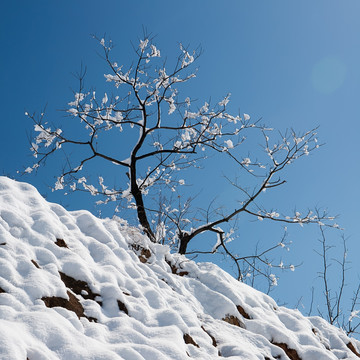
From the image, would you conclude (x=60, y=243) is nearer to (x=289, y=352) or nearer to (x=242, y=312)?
(x=242, y=312)

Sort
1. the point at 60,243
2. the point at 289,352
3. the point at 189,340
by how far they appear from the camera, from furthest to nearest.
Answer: the point at 289,352, the point at 60,243, the point at 189,340

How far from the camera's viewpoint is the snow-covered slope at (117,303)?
8.53 ft

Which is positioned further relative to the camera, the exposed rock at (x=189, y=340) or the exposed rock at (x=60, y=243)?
the exposed rock at (x=60, y=243)

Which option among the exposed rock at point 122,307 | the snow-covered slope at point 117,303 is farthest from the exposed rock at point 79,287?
the exposed rock at point 122,307

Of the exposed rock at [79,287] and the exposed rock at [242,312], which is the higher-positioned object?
the exposed rock at [242,312]

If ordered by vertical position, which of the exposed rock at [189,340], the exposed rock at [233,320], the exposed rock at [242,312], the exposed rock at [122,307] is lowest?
the exposed rock at [189,340]

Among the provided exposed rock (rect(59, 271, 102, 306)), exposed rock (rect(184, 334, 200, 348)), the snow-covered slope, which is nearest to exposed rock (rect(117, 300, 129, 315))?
the snow-covered slope

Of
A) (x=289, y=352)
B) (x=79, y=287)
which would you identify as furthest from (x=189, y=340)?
(x=289, y=352)

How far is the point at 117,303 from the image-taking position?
339 cm

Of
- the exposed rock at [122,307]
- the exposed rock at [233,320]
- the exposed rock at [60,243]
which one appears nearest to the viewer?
the exposed rock at [122,307]

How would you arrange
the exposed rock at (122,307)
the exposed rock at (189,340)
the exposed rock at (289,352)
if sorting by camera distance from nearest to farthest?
the exposed rock at (189,340) → the exposed rock at (122,307) → the exposed rock at (289,352)

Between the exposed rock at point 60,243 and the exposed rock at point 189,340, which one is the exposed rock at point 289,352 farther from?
the exposed rock at point 60,243

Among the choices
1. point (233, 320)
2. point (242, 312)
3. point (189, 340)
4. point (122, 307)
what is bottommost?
point (189, 340)

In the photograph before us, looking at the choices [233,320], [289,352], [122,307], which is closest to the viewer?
[122,307]
